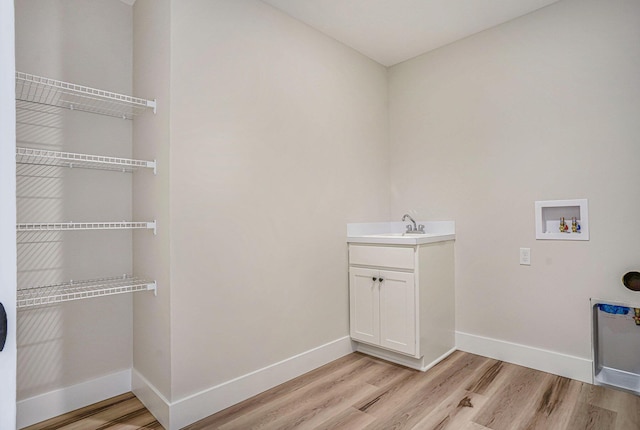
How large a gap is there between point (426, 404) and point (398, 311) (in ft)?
2.12

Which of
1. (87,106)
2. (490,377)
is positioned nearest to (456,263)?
(490,377)

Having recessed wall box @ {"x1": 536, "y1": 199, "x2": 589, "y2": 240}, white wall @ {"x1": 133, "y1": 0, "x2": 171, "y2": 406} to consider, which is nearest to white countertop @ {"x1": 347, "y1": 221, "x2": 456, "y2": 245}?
recessed wall box @ {"x1": 536, "y1": 199, "x2": 589, "y2": 240}

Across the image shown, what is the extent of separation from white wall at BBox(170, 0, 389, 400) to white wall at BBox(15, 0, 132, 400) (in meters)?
0.67

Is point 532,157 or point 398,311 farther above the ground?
point 532,157

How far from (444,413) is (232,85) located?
7.63 feet

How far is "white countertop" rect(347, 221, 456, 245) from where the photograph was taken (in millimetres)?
2522

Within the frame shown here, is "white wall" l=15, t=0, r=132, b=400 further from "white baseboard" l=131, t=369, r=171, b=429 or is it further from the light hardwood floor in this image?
the light hardwood floor

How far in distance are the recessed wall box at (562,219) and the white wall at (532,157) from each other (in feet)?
0.16

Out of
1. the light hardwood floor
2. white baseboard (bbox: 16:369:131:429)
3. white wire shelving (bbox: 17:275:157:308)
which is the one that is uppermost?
white wire shelving (bbox: 17:275:157:308)

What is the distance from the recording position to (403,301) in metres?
2.52

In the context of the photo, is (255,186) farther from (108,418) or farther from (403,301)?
(108,418)

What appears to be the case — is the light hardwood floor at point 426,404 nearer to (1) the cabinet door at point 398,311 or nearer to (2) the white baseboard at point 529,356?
(2) the white baseboard at point 529,356
